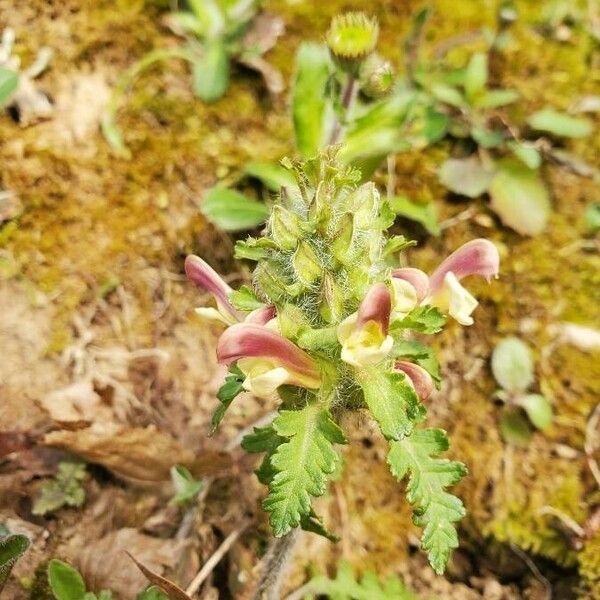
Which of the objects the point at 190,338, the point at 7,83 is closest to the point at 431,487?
the point at 190,338

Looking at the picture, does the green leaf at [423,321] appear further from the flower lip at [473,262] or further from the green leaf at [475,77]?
the green leaf at [475,77]

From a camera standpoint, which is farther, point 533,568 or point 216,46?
point 216,46

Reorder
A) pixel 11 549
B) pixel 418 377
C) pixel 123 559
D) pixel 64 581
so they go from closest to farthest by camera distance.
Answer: pixel 418 377 → pixel 11 549 → pixel 64 581 → pixel 123 559

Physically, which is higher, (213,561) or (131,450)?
(131,450)

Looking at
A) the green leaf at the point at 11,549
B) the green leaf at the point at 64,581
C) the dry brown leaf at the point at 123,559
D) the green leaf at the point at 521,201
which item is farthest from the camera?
the green leaf at the point at 521,201

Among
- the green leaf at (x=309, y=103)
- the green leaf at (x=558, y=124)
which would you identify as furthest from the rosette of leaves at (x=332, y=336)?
the green leaf at (x=558, y=124)

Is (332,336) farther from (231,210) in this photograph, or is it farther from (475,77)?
(475,77)

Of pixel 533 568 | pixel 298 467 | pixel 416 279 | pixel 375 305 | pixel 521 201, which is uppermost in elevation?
pixel 375 305

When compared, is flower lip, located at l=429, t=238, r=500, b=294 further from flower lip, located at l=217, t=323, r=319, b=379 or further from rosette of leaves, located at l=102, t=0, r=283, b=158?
rosette of leaves, located at l=102, t=0, r=283, b=158

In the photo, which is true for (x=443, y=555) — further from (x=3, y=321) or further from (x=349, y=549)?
(x=3, y=321)
